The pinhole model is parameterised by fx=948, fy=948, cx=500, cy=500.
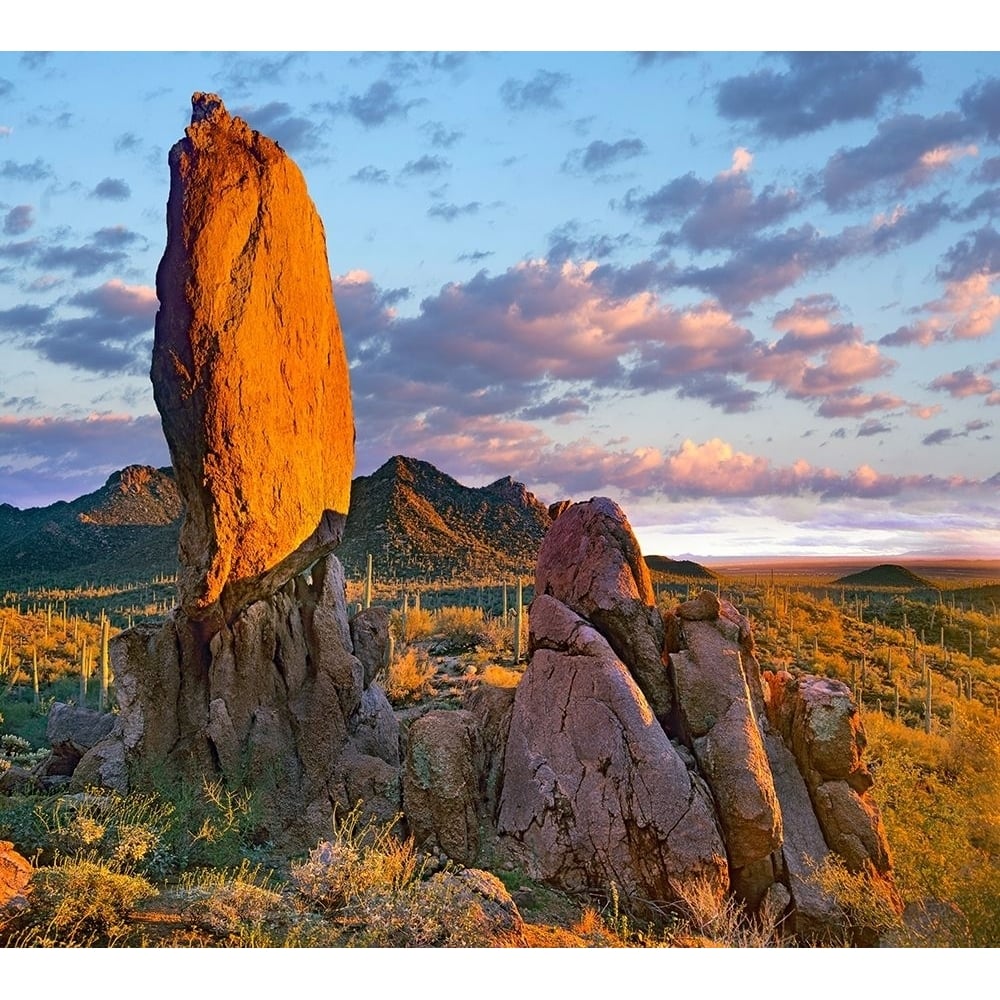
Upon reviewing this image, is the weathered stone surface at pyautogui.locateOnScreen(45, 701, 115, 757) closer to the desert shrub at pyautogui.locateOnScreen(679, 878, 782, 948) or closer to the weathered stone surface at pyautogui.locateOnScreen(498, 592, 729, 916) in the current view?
the weathered stone surface at pyautogui.locateOnScreen(498, 592, 729, 916)

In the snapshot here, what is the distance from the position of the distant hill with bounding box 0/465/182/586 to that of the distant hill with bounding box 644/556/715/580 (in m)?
26.9

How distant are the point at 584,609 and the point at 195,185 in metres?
8.06

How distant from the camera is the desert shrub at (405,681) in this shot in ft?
77.3

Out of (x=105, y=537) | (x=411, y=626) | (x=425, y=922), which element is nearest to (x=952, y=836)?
(x=425, y=922)

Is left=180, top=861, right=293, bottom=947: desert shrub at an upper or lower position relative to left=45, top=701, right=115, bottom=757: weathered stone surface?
lower

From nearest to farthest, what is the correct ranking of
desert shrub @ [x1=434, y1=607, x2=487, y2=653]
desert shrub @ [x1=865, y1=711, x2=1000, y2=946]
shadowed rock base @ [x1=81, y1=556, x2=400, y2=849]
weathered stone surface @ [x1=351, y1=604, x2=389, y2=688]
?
desert shrub @ [x1=865, y1=711, x2=1000, y2=946], shadowed rock base @ [x1=81, y1=556, x2=400, y2=849], weathered stone surface @ [x1=351, y1=604, x2=389, y2=688], desert shrub @ [x1=434, y1=607, x2=487, y2=653]

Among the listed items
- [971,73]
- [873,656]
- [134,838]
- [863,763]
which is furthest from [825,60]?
[873,656]

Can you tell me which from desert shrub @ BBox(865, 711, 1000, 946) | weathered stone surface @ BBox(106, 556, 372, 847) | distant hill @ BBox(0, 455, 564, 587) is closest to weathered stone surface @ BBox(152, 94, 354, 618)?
weathered stone surface @ BBox(106, 556, 372, 847)

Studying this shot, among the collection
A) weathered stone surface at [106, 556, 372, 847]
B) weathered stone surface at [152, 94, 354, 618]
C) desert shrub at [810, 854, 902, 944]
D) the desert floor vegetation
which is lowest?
desert shrub at [810, 854, 902, 944]

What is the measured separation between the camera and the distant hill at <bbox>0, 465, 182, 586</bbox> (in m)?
54.4

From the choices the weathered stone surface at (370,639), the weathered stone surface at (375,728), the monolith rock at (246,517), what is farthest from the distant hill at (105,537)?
the monolith rock at (246,517)

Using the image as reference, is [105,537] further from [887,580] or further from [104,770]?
[887,580]

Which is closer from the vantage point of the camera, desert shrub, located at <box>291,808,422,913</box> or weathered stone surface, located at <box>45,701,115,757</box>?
desert shrub, located at <box>291,808,422,913</box>

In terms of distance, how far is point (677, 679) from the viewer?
496 inches
